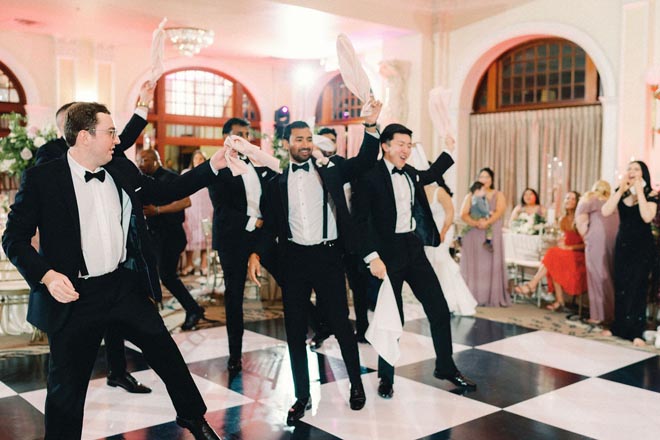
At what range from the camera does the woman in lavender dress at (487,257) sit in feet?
23.5

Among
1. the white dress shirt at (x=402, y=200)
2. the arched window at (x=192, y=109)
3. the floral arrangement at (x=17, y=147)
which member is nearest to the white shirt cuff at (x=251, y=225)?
the white dress shirt at (x=402, y=200)

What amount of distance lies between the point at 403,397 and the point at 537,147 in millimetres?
6418

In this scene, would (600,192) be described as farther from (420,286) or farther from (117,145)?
(117,145)

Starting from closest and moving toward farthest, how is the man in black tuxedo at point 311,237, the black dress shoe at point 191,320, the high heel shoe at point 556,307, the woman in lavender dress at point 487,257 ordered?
1. the man in black tuxedo at point 311,237
2. the black dress shoe at point 191,320
3. the high heel shoe at point 556,307
4. the woman in lavender dress at point 487,257

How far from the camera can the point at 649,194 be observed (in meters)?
5.68

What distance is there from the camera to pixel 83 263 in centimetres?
276

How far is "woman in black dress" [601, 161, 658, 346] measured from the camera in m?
5.67

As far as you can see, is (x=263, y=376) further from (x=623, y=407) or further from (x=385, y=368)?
(x=623, y=407)

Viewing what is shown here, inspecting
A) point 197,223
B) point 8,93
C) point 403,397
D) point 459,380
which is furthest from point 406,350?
point 8,93

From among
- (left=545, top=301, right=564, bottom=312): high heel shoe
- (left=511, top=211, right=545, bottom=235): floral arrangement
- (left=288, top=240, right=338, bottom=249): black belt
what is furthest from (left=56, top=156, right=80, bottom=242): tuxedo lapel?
(left=511, top=211, right=545, bottom=235): floral arrangement

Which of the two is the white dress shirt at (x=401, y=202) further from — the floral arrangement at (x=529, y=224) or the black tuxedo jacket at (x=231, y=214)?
the floral arrangement at (x=529, y=224)

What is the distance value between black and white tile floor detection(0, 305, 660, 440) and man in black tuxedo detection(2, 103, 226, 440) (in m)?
0.75

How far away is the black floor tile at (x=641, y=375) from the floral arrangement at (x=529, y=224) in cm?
310

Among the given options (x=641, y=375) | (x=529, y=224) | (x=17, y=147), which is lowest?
(x=641, y=375)
